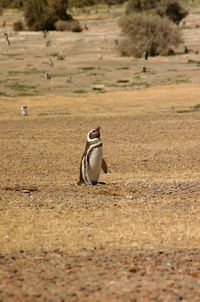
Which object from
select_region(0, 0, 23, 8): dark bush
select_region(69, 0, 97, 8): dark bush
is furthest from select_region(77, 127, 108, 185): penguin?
select_region(0, 0, 23, 8): dark bush

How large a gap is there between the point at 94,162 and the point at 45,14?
159 ft

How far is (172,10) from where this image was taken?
5338 centimetres

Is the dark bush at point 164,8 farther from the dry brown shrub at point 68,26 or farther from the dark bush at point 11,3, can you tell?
the dark bush at point 11,3

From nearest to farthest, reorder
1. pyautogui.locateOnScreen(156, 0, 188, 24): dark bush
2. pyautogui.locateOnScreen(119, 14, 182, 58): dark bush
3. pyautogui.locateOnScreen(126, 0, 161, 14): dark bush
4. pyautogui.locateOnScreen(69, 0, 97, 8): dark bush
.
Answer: pyautogui.locateOnScreen(119, 14, 182, 58): dark bush < pyautogui.locateOnScreen(156, 0, 188, 24): dark bush < pyautogui.locateOnScreen(126, 0, 161, 14): dark bush < pyautogui.locateOnScreen(69, 0, 97, 8): dark bush

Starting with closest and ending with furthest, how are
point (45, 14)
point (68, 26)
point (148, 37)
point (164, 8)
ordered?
1. point (148, 37)
2. point (164, 8)
3. point (68, 26)
4. point (45, 14)

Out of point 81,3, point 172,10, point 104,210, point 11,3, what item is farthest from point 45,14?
point 104,210

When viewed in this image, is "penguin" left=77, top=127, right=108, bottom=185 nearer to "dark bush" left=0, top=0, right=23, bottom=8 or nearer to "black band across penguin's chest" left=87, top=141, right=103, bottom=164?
"black band across penguin's chest" left=87, top=141, right=103, bottom=164

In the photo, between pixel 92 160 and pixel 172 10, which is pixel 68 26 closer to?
pixel 172 10

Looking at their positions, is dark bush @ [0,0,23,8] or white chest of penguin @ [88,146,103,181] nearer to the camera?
white chest of penguin @ [88,146,103,181]

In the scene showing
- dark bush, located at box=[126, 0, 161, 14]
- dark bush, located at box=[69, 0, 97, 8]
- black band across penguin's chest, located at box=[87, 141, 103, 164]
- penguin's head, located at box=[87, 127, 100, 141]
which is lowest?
dark bush, located at box=[69, 0, 97, 8]

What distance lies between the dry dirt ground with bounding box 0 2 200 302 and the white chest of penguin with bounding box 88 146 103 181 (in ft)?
1.11

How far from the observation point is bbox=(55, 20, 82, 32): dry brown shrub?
52.2m

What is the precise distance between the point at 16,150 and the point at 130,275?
28.2 feet

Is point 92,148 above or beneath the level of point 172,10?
above
